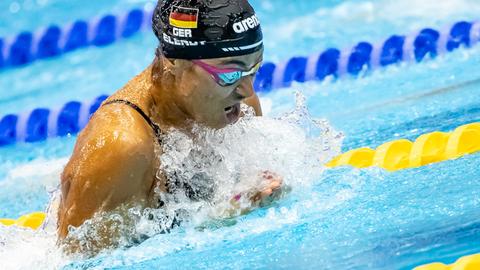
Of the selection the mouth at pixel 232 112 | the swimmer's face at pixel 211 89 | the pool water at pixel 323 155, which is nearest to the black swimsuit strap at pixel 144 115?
the swimmer's face at pixel 211 89

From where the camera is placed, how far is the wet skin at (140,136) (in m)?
2.84

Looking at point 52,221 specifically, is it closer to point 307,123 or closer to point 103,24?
point 307,123

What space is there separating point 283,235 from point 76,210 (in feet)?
2.29

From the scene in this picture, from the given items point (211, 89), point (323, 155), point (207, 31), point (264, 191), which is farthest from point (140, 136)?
point (323, 155)

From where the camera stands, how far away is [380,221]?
310 centimetres

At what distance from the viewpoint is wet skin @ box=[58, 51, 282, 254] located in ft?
9.30

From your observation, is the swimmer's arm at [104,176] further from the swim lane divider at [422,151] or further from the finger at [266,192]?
the swim lane divider at [422,151]

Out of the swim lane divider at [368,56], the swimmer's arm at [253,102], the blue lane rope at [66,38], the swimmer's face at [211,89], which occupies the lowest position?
the blue lane rope at [66,38]

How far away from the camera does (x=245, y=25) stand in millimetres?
3105

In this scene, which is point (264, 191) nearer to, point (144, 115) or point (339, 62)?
point (144, 115)

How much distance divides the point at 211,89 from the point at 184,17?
25 cm

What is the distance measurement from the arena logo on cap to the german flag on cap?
0.13 metres

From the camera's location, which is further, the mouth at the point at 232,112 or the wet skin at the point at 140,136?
the mouth at the point at 232,112

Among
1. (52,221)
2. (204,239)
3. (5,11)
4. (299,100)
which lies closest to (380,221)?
(204,239)
